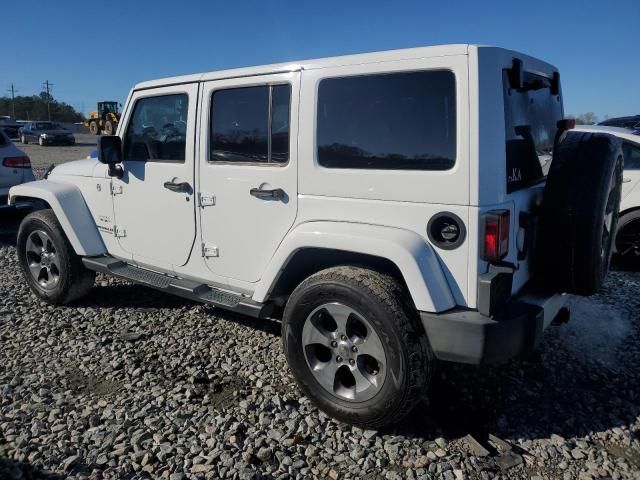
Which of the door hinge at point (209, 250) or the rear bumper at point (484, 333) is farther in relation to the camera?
the door hinge at point (209, 250)

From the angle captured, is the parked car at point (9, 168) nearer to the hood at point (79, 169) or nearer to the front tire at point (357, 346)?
the hood at point (79, 169)

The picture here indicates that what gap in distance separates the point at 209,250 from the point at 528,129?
222cm

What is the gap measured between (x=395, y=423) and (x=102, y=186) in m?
3.09

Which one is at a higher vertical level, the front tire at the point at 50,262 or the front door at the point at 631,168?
the front door at the point at 631,168

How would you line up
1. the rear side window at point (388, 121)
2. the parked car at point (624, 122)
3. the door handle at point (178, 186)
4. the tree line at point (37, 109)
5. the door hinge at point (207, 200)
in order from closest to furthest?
the rear side window at point (388, 121) → the door hinge at point (207, 200) → the door handle at point (178, 186) → the parked car at point (624, 122) → the tree line at point (37, 109)

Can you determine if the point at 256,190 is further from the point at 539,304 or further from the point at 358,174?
the point at 539,304

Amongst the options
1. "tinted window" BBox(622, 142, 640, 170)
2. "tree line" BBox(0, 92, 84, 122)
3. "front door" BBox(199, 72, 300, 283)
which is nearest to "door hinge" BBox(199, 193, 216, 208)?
"front door" BBox(199, 72, 300, 283)

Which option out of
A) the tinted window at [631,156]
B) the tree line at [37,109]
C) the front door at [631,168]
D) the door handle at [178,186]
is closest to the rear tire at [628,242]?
the front door at [631,168]

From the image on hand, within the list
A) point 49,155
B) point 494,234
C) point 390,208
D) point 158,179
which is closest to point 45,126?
point 49,155

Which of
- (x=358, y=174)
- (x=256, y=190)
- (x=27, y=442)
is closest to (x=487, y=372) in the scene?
(x=358, y=174)

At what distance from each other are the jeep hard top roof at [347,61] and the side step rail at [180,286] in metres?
1.49

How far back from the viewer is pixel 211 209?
3541 mm

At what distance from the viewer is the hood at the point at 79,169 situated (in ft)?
14.7

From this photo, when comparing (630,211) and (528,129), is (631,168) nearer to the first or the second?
(630,211)
